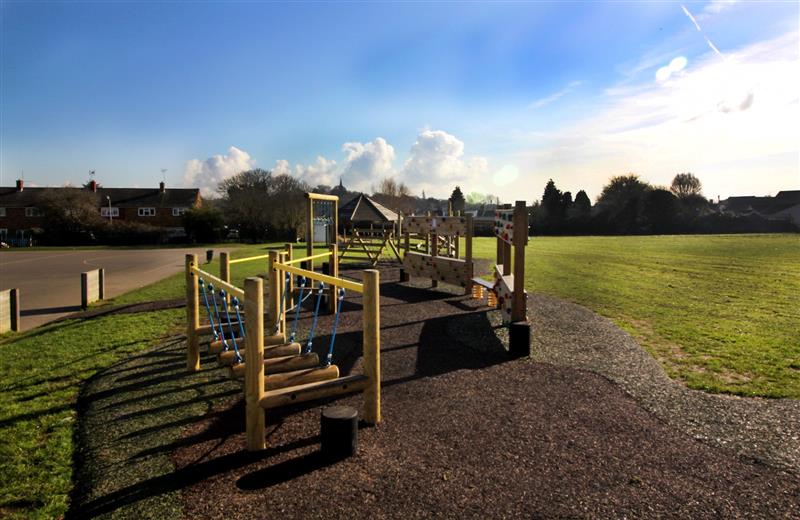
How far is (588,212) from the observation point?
6888 centimetres

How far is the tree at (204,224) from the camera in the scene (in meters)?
50.2

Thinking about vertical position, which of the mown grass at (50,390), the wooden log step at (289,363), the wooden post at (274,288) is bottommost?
the mown grass at (50,390)

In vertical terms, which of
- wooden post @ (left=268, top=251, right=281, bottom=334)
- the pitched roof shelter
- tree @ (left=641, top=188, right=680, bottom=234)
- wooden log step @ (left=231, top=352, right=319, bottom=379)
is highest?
tree @ (left=641, top=188, right=680, bottom=234)

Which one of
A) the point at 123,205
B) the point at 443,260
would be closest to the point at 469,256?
the point at 443,260

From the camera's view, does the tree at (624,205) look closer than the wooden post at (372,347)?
No

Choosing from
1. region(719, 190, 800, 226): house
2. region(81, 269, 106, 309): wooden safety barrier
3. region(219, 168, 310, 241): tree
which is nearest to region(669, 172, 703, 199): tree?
region(719, 190, 800, 226): house

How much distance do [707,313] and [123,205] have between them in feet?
231

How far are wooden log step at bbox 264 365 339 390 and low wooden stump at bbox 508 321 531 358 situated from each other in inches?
125

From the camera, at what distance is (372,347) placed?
4.86 metres

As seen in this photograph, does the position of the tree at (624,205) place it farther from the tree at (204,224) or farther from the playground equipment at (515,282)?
the playground equipment at (515,282)

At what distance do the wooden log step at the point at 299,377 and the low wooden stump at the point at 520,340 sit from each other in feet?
10.4

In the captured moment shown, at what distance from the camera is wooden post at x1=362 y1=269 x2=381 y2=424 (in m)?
4.74

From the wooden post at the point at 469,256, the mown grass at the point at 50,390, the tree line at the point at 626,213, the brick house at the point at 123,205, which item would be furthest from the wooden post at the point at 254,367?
the tree line at the point at 626,213

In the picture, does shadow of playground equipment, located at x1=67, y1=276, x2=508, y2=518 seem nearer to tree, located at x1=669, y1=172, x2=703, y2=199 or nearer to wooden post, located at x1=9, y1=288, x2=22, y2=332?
wooden post, located at x1=9, y1=288, x2=22, y2=332
